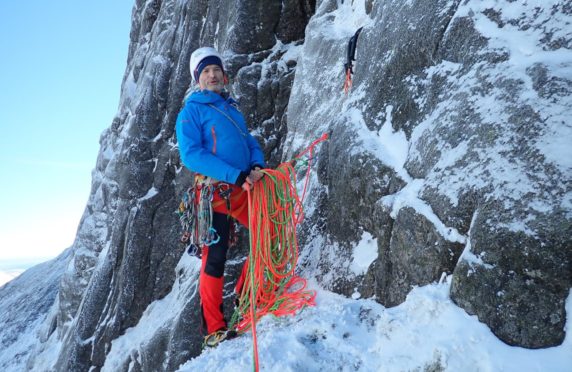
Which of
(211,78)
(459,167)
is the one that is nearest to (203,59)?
(211,78)

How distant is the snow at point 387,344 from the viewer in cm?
182

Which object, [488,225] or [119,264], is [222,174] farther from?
[119,264]

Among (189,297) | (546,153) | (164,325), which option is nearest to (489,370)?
(546,153)

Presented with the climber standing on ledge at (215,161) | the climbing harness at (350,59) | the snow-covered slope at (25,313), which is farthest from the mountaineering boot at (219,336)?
the snow-covered slope at (25,313)

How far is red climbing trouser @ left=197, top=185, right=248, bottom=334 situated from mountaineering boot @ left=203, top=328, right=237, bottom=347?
0.22ft

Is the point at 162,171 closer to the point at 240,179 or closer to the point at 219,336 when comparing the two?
the point at 240,179

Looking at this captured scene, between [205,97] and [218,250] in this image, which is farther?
[205,97]

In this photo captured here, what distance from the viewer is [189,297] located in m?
5.90

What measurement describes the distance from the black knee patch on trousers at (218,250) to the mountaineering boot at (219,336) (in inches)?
19.4

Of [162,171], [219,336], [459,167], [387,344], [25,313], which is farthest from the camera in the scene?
[25,313]

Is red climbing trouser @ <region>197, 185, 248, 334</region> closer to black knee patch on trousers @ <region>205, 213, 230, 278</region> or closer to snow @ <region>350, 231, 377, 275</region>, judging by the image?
black knee patch on trousers @ <region>205, 213, 230, 278</region>

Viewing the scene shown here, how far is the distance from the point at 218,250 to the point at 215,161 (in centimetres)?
83

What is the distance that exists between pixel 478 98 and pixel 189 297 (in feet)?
15.7

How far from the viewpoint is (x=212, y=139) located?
12.8ft
